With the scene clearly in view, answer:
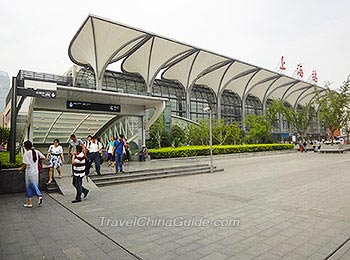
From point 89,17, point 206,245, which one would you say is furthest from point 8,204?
point 89,17

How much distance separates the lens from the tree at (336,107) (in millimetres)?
28844

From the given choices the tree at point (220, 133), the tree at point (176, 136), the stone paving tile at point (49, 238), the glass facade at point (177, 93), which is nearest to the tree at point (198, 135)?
the tree at point (176, 136)

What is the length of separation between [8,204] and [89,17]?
2110 centimetres

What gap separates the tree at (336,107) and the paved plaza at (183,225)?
24983 millimetres

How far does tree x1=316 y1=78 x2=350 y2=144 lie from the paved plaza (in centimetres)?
2498

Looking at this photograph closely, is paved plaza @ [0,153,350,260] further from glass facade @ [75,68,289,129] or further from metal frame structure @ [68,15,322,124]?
glass facade @ [75,68,289,129]

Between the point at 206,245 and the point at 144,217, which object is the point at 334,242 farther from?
the point at 144,217

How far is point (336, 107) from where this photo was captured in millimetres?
28859

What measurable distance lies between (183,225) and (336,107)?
30.4 metres

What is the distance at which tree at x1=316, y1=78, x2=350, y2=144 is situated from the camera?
1136 inches

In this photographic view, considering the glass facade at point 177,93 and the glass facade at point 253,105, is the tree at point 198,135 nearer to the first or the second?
the glass facade at point 177,93

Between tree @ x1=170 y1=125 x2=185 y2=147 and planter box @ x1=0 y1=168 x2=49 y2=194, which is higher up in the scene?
tree @ x1=170 y1=125 x2=185 y2=147

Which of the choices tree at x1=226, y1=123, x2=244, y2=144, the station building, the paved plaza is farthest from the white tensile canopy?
the paved plaza

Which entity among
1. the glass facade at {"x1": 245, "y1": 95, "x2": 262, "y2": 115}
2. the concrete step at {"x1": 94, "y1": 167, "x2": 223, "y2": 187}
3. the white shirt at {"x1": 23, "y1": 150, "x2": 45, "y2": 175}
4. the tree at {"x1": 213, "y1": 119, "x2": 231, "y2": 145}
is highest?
the glass facade at {"x1": 245, "y1": 95, "x2": 262, "y2": 115}
